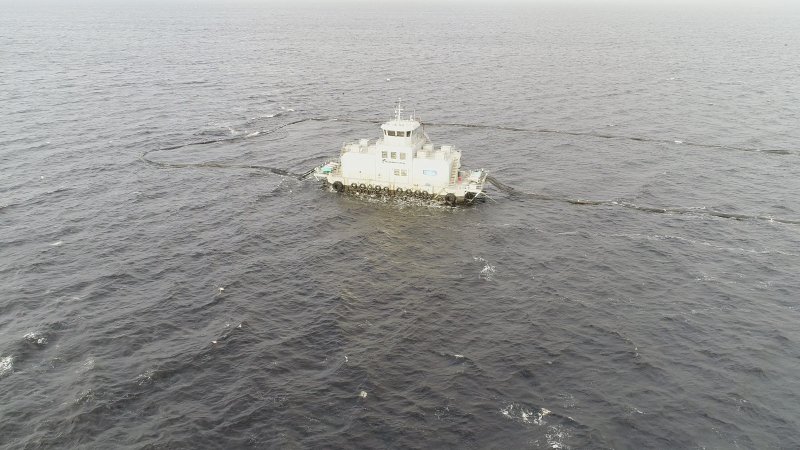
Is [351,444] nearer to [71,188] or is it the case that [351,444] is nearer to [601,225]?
[601,225]

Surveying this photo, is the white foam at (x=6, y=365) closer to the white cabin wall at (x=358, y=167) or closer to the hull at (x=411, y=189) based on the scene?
the hull at (x=411, y=189)

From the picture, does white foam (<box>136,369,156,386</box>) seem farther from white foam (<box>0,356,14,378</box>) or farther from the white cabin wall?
the white cabin wall

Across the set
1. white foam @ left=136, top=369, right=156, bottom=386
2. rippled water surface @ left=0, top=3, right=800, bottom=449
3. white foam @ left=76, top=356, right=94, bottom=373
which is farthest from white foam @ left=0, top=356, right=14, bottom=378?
white foam @ left=136, top=369, right=156, bottom=386

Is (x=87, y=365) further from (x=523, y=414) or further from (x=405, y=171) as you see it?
(x=405, y=171)

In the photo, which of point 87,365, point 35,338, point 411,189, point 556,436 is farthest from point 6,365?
point 411,189

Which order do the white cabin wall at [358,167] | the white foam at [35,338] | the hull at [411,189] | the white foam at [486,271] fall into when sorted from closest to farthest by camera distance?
the white foam at [35,338] → the white foam at [486,271] → the hull at [411,189] → the white cabin wall at [358,167]

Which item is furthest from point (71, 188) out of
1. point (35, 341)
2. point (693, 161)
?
point (693, 161)

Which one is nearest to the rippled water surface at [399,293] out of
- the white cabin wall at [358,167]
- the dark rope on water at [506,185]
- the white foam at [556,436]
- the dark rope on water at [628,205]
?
the white foam at [556,436]
